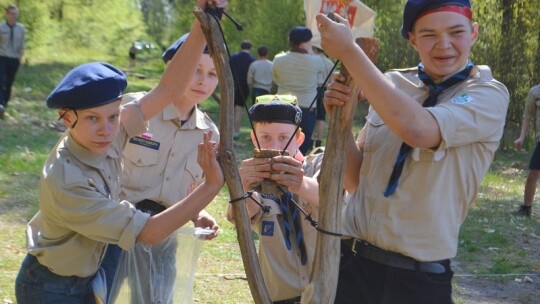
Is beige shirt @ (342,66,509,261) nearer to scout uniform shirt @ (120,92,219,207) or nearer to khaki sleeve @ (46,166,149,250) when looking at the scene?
khaki sleeve @ (46,166,149,250)

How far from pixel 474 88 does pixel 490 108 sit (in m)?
0.08

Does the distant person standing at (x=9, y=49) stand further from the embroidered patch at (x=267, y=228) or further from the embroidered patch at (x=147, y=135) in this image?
the embroidered patch at (x=267, y=228)

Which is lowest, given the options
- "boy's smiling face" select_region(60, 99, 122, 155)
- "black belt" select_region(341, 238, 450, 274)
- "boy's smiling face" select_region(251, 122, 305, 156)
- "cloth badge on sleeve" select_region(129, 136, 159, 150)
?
"black belt" select_region(341, 238, 450, 274)

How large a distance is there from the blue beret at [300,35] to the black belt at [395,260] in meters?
8.20

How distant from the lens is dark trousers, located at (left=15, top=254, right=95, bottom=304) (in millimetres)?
3039

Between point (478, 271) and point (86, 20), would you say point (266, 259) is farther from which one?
point (86, 20)

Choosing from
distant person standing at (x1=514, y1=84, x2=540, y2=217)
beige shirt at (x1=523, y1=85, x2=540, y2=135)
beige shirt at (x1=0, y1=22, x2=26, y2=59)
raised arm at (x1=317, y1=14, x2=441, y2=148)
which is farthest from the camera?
beige shirt at (x1=0, y1=22, x2=26, y2=59)

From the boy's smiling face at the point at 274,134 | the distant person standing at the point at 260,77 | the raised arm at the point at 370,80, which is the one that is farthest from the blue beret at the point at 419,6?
the distant person standing at the point at 260,77

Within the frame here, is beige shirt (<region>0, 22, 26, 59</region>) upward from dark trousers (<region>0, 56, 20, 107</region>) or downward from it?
upward

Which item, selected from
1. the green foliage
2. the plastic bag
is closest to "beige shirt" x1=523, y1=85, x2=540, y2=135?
the plastic bag

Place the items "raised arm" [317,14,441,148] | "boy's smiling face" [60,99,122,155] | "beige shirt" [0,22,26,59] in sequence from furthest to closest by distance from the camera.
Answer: "beige shirt" [0,22,26,59], "boy's smiling face" [60,99,122,155], "raised arm" [317,14,441,148]

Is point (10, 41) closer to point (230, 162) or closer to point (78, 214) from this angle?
point (78, 214)

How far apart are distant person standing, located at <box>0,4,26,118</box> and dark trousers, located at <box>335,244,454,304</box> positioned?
12.5 metres

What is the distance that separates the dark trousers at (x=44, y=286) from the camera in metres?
3.04
